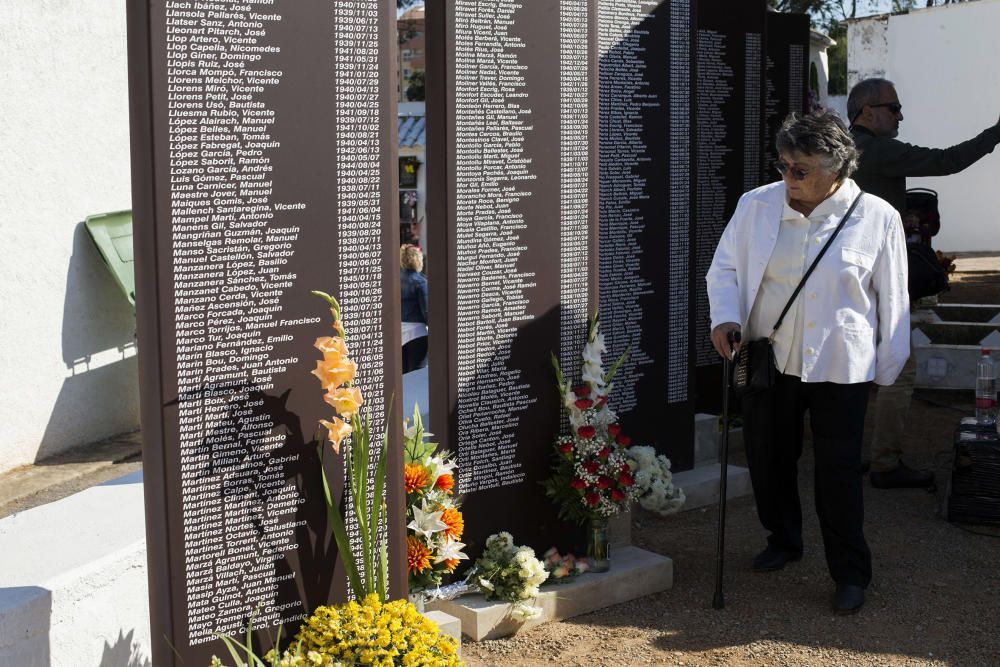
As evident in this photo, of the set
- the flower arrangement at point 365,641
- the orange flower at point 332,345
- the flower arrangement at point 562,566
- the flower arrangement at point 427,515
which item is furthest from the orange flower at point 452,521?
the orange flower at point 332,345

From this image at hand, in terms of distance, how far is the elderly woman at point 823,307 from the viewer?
14.5 ft

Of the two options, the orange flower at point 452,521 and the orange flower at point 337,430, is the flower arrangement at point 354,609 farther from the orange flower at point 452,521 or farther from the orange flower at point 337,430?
the orange flower at point 452,521

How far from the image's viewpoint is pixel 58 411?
850 centimetres

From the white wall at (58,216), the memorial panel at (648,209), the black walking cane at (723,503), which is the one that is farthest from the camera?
the white wall at (58,216)

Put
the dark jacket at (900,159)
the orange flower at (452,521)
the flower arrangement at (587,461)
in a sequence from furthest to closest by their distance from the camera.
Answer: the dark jacket at (900,159) → the flower arrangement at (587,461) → the orange flower at (452,521)

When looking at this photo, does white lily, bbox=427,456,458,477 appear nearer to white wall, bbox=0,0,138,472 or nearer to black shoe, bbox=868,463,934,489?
black shoe, bbox=868,463,934,489

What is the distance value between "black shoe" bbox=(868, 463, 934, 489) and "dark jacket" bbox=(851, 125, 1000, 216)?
1443mm

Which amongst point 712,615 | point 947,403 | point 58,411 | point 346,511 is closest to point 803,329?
point 712,615

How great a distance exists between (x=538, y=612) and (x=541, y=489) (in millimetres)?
550

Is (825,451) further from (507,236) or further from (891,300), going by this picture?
(507,236)

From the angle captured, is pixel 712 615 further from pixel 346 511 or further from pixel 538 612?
pixel 346 511

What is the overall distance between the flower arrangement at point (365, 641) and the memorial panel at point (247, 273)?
12 cm

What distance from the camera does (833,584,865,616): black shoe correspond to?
15.1 feet

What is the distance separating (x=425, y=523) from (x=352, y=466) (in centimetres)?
69
